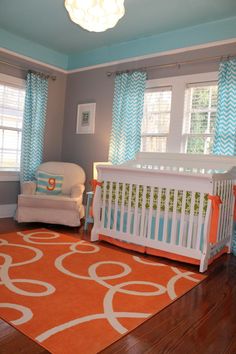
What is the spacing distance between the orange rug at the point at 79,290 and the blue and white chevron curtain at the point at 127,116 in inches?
54.3

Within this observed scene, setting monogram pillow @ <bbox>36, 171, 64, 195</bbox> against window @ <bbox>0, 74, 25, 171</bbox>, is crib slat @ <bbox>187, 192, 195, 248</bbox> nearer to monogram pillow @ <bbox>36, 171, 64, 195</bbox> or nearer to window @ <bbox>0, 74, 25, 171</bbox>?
monogram pillow @ <bbox>36, 171, 64, 195</bbox>

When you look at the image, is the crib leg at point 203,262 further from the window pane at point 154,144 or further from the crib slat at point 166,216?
the window pane at point 154,144

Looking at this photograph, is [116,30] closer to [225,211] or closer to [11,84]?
[11,84]

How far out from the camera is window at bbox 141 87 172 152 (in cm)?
365

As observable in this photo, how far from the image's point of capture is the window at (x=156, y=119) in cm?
365

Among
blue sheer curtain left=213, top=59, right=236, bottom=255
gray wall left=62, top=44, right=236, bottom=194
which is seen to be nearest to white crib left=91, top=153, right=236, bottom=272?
blue sheer curtain left=213, top=59, right=236, bottom=255

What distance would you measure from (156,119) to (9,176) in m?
2.15

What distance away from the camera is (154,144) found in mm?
3742

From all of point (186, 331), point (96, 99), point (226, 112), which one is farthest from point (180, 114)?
point (186, 331)

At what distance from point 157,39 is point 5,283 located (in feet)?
10.6

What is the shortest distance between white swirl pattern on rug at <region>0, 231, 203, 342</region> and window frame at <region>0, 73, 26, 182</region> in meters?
1.17

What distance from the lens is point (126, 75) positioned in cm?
384

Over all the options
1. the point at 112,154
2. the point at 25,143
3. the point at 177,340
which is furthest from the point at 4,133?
the point at 177,340

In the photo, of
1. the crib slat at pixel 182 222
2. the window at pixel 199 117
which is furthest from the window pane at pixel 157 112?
the crib slat at pixel 182 222
